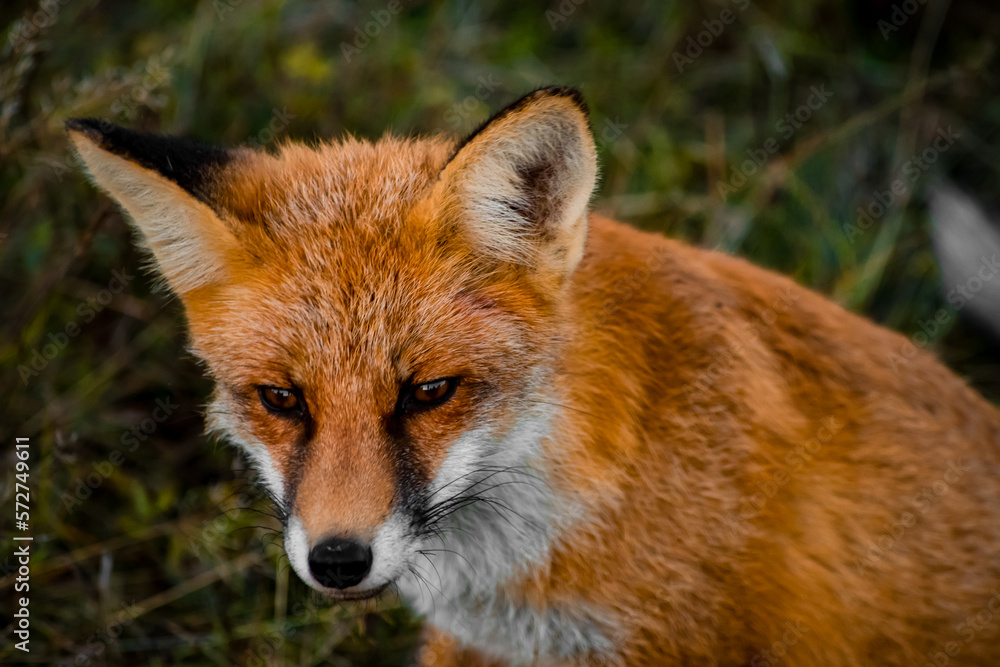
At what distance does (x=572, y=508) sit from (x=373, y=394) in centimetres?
62

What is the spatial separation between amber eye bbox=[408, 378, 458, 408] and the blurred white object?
3.01m

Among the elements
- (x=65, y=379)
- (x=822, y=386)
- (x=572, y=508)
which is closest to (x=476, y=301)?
(x=572, y=508)

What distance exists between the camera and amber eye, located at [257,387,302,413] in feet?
6.67

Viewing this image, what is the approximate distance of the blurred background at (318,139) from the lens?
314cm

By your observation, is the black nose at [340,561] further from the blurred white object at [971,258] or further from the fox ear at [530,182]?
the blurred white object at [971,258]

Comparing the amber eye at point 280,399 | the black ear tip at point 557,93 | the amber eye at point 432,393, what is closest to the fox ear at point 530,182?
the black ear tip at point 557,93

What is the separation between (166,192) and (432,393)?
84 centimetres

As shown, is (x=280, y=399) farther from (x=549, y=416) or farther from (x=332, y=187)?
(x=549, y=416)

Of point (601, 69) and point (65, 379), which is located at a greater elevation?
point (601, 69)

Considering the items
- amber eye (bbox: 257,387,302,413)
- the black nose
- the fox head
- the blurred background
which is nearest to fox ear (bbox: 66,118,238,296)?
the fox head

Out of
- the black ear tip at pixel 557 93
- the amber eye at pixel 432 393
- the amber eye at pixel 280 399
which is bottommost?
the amber eye at pixel 280 399

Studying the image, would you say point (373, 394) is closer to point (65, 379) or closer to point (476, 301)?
point (476, 301)

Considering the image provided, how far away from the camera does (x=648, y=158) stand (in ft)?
15.5

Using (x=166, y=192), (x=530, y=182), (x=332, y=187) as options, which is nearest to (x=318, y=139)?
(x=332, y=187)
